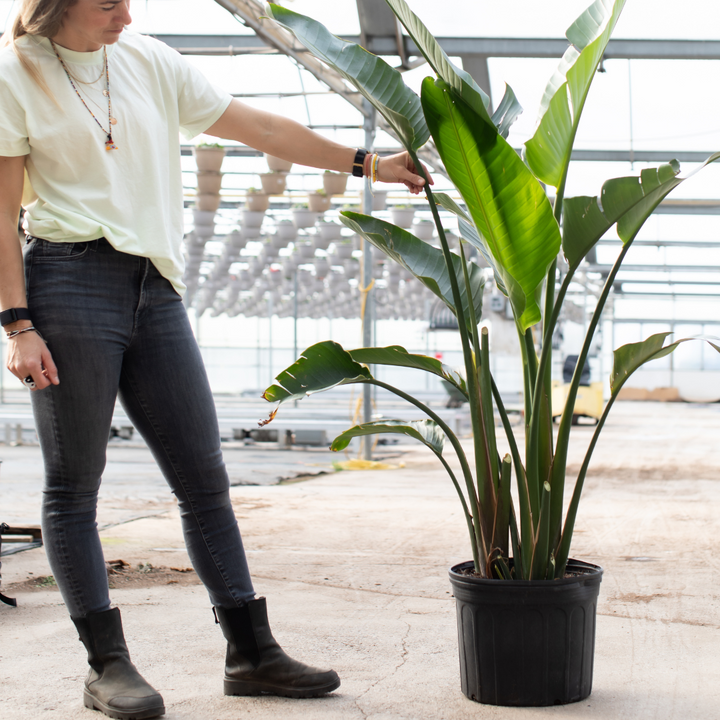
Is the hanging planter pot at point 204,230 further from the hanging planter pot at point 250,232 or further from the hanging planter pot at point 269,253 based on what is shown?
the hanging planter pot at point 269,253

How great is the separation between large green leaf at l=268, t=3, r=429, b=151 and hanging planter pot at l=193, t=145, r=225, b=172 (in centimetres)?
505

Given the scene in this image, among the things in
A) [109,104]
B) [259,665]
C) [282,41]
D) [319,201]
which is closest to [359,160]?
[109,104]

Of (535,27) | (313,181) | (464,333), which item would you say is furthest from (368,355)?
(313,181)

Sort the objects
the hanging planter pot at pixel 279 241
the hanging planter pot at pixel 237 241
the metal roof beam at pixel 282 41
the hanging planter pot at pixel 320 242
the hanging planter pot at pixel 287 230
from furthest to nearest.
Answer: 1. the hanging planter pot at pixel 237 241
2. the hanging planter pot at pixel 320 242
3. the hanging planter pot at pixel 279 241
4. the hanging planter pot at pixel 287 230
5. the metal roof beam at pixel 282 41

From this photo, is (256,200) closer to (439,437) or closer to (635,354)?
(439,437)

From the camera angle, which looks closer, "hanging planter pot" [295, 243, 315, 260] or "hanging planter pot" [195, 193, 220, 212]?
"hanging planter pot" [195, 193, 220, 212]

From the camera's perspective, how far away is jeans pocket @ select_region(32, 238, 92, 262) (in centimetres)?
138

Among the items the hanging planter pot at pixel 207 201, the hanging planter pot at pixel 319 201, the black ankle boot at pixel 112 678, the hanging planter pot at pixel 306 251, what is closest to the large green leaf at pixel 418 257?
the black ankle boot at pixel 112 678

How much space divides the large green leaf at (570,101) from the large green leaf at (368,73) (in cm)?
21

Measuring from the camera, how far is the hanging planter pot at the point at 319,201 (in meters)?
7.16

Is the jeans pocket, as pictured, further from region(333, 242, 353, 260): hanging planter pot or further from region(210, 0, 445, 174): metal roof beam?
region(333, 242, 353, 260): hanging planter pot

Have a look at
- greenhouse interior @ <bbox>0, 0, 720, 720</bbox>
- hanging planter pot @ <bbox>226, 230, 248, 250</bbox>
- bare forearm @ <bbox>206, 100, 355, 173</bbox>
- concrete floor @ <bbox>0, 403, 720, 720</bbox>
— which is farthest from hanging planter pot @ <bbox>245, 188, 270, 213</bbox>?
bare forearm @ <bbox>206, 100, 355, 173</bbox>

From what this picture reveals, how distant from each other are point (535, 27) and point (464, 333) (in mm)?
5338

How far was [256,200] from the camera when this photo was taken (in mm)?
7367
